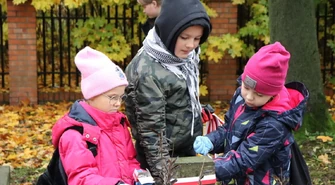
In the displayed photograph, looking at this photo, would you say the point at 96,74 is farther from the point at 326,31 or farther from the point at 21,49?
the point at 326,31

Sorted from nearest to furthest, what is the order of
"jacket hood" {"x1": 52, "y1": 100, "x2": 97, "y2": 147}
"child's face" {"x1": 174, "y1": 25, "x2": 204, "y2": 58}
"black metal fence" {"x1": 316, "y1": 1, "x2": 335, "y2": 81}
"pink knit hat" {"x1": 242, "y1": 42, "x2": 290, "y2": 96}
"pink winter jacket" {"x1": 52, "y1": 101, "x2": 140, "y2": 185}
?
"pink winter jacket" {"x1": 52, "y1": 101, "x2": 140, "y2": 185} < "jacket hood" {"x1": 52, "y1": 100, "x2": 97, "y2": 147} < "pink knit hat" {"x1": 242, "y1": 42, "x2": 290, "y2": 96} < "child's face" {"x1": 174, "y1": 25, "x2": 204, "y2": 58} < "black metal fence" {"x1": 316, "y1": 1, "x2": 335, "y2": 81}

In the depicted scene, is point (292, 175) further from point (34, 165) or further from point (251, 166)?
point (34, 165)

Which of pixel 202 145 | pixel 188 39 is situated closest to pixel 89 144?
pixel 202 145

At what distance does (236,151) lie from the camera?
316 cm

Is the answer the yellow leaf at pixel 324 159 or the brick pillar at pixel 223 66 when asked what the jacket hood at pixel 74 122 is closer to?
the yellow leaf at pixel 324 159

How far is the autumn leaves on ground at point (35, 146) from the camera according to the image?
5.78 metres

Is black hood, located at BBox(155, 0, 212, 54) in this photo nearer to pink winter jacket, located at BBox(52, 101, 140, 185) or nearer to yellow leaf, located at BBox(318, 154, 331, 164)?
pink winter jacket, located at BBox(52, 101, 140, 185)

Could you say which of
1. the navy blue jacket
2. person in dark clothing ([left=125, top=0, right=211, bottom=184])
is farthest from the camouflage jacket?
the navy blue jacket

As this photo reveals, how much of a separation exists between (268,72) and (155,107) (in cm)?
61

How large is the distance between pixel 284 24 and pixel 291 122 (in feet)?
11.8

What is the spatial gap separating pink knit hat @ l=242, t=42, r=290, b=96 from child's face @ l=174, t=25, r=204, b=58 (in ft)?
1.10

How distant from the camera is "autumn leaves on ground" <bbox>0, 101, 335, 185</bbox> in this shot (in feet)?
19.0

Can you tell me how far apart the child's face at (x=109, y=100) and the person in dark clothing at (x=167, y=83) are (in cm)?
13

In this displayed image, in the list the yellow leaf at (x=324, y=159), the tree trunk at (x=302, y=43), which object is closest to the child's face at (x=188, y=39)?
the yellow leaf at (x=324, y=159)
